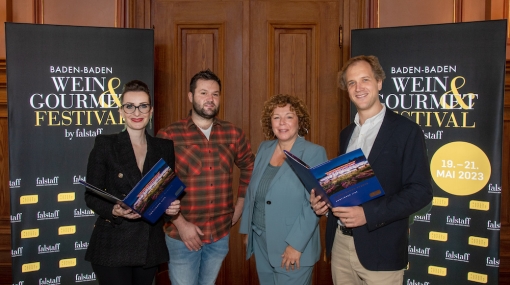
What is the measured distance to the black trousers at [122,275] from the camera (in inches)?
78.4

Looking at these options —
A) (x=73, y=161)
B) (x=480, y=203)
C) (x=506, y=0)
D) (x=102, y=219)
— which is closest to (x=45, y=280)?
(x=73, y=161)

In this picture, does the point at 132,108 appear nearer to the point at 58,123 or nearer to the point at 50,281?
the point at 58,123

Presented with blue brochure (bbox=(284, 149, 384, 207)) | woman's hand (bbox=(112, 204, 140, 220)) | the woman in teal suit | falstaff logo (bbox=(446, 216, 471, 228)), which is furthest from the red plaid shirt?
falstaff logo (bbox=(446, 216, 471, 228))

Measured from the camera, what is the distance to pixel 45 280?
3.13 m

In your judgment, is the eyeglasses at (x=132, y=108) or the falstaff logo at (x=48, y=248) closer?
the eyeglasses at (x=132, y=108)

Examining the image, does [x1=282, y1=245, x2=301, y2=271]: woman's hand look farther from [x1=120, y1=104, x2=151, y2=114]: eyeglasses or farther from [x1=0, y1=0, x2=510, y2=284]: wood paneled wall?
[x1=0, y1=0, x2=510, y2=284]: wood paneled wall

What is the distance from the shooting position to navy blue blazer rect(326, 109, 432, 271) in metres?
1.85

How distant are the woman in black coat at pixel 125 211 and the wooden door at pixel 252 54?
1670 millimetres

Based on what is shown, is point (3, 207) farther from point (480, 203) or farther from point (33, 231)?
point (480, 203)

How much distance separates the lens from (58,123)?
3.09 meters

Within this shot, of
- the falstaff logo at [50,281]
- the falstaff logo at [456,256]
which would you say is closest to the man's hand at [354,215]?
the falstaff logo at [456,256]

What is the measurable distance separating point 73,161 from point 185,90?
1.11 meters

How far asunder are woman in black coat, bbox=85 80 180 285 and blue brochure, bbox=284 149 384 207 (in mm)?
751

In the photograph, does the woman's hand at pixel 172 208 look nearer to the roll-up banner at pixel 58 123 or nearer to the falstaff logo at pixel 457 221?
the roll-up banner at pixel 58 123
